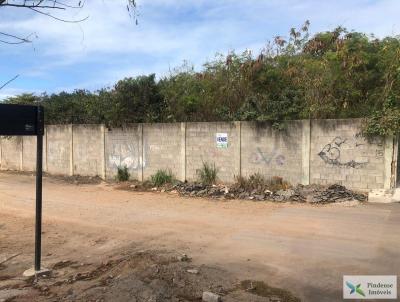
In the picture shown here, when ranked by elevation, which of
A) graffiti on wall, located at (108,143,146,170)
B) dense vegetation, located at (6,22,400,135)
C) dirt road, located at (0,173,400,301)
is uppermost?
dense vegetation, located at (6,22,400,135)

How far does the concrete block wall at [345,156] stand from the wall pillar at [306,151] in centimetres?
9

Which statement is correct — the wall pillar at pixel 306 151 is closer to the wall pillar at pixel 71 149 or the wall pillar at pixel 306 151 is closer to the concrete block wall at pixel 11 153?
the wall pillar at pixel 71 149

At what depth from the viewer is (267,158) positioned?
14.9 meters

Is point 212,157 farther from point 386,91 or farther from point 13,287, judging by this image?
point 13,287

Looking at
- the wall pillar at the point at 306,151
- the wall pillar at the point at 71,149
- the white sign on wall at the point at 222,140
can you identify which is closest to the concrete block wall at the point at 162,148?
the white sign on wall at the point at 222,140

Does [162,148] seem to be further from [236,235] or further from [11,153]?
[11,153]

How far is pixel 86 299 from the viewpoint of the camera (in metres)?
5.44

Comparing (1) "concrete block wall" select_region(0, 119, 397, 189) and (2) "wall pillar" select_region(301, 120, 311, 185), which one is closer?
(1) "concrete block wall" select_region(0, 119, 397, 189)

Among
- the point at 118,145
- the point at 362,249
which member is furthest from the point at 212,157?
the point at 362,249

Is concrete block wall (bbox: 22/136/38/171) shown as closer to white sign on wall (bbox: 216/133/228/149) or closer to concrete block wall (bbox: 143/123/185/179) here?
concrete block wall (bbox: 143/123/185/179)

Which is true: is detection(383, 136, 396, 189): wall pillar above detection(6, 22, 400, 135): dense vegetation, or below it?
below

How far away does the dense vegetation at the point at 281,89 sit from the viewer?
14289mm

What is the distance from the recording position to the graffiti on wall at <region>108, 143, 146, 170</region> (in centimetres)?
1830

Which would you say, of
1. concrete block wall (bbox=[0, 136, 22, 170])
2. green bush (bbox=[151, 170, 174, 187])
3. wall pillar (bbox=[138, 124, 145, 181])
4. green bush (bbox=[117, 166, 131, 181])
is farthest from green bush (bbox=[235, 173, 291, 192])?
concrete block wall (bbox=[0, 136, 22, 170])
